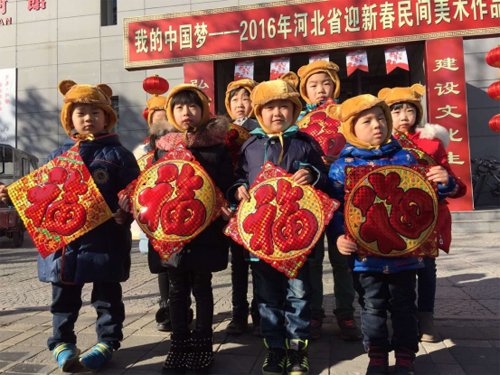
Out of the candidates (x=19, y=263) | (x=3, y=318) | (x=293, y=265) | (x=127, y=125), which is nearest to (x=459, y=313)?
(x=293, y=265)

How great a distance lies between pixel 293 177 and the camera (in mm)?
2182

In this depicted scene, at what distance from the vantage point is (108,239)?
2.42 metres

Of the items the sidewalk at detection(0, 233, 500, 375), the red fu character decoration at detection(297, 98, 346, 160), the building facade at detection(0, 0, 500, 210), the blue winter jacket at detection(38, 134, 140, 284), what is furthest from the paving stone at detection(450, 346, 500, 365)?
the building facade at detection(0, 0, 500, 210)

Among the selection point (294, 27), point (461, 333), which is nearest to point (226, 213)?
point (461, 333)

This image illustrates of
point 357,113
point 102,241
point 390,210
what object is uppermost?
point 357,113

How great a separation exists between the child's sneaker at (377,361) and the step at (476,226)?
7361 millimetres

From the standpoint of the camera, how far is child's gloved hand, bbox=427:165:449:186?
84.9 inches

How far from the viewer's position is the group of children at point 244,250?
2.17m

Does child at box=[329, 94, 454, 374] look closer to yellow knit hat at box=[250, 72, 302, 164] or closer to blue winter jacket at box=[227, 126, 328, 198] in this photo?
blue winter jacket at box=[227, 126, 328, 198]

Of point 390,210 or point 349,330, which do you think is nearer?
point 390,210

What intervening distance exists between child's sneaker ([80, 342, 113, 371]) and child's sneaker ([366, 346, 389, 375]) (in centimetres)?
152

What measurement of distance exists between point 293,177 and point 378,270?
68 centimetres

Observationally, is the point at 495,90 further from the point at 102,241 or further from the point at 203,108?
the point at 102,241

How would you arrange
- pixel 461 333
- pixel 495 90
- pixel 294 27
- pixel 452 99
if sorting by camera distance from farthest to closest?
pixel 294 27 → pixel 452 99 → pixel 495 90 → pixel 461 333
